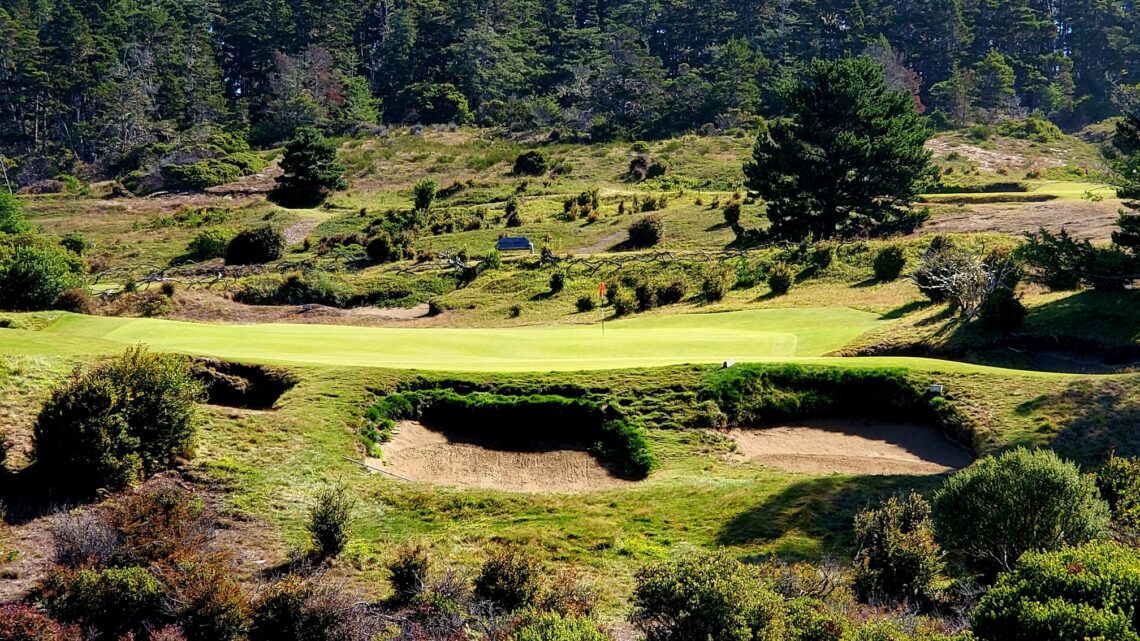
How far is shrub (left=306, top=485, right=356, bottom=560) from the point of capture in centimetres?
1350

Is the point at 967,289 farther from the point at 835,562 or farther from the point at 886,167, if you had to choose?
the point at 886,167

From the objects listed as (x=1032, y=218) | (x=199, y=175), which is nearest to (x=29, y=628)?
(x=1032, y=218)

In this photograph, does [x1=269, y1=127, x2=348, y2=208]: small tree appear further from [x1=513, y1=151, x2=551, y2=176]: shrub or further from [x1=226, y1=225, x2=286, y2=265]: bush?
[x1=226, y1=225, x2=286, y2=265]: bush

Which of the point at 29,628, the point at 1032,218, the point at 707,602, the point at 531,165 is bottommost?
the point at 29,628

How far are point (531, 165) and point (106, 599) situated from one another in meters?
64.8

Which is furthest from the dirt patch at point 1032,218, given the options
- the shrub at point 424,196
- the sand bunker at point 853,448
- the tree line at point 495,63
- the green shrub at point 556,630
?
the tree line at point 495,63

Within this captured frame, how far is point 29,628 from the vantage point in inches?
424

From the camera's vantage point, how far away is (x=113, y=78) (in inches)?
4286

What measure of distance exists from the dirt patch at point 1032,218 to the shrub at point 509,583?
113 feet

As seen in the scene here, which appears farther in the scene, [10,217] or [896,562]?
[10,217]

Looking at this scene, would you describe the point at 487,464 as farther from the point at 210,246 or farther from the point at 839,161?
the point at 210,246

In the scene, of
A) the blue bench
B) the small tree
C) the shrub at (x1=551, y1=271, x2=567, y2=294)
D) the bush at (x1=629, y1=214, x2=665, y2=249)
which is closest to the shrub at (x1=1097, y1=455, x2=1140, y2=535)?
the shrub at (x1=551, y1=271, x2=567, y2=294)

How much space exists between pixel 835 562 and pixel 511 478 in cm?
678

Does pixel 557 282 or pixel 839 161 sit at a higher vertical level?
pixel 839 161
